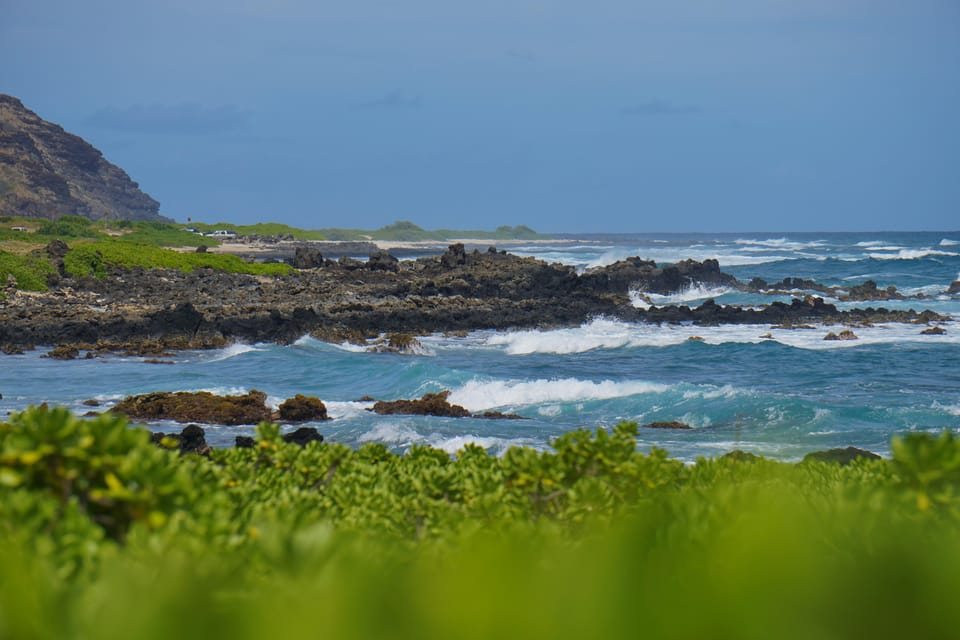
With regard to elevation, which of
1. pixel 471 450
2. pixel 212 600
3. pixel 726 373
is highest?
pixel 212 600

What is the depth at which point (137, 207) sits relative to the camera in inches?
5487

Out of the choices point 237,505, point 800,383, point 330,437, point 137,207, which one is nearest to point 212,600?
point 237,505

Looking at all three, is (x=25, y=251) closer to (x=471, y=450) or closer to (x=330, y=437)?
(x=330, y=437)

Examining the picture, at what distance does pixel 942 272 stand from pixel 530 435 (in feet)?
173

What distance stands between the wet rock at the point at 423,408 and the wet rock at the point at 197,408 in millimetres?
2237

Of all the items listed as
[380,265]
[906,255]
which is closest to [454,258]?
[380,265]

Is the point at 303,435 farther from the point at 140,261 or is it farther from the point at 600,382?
the point at 140,261

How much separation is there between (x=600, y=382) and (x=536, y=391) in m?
1.86

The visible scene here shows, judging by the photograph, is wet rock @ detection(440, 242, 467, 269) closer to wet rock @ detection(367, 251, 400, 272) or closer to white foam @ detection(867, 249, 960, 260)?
wet rock @ detection(367, 251, 400, 272)

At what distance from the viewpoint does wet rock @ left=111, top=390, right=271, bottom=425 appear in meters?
16.9

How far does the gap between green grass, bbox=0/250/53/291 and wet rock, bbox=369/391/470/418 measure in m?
Answer: 24.1

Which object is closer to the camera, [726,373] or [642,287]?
[726,373]

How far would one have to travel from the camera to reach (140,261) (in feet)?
152

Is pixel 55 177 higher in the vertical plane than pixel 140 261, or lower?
higher
